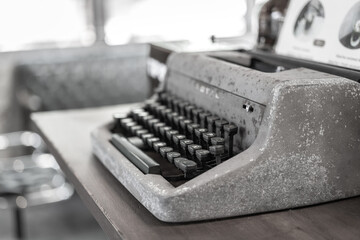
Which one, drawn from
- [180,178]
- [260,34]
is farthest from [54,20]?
[180,178]

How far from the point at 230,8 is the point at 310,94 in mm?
3024

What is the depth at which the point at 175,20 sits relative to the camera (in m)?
3.82

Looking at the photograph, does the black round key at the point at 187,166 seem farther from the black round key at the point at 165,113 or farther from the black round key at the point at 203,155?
the black round key at the point at 165,113

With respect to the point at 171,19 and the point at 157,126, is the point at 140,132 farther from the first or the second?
the point at 171,19

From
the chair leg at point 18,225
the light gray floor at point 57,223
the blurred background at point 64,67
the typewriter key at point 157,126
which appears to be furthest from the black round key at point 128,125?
the light gray floor at point 57,223

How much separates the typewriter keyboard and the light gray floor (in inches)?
66.1

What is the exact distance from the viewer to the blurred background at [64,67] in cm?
326

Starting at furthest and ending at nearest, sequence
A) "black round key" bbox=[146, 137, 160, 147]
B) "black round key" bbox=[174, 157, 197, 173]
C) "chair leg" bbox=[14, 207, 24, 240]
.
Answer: "chair leg" bbox=[14, 207, 24, 240], "black round key" bbox=[146, 137, 160, 147], "black round key" bbox=[174, 157, 197, 173]

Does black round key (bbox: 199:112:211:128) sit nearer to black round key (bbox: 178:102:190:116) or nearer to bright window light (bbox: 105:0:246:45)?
black round key (bbox: 178:102:190:116)

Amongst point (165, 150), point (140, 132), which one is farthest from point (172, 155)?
point (140, 132)

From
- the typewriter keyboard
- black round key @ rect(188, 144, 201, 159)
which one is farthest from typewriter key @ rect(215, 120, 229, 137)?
black round key @ rect(188, 144, 201, 159)

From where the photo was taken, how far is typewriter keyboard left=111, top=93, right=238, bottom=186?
117 centimetres

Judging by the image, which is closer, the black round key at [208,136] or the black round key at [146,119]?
the black round key at [208,136]

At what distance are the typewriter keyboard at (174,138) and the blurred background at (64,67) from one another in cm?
157
